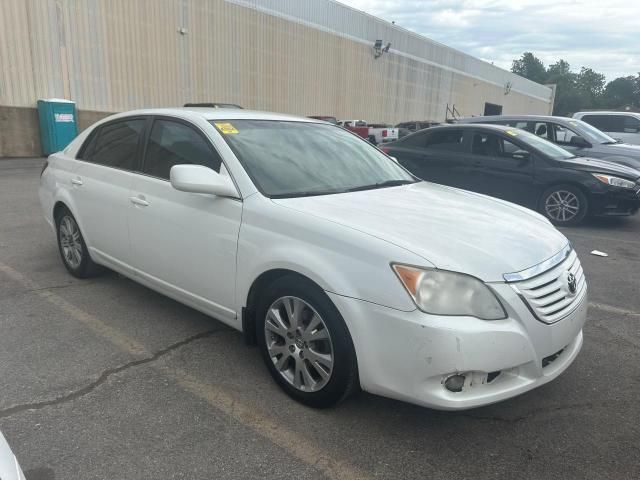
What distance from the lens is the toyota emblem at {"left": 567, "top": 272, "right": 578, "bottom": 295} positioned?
110 inches

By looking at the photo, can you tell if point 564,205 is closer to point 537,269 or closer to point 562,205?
point 562,205

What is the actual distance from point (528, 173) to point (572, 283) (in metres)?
5.65

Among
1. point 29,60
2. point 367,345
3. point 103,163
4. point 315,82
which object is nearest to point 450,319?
point 367,345

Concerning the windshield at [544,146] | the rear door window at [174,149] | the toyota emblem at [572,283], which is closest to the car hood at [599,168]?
the windshield at [544,146]

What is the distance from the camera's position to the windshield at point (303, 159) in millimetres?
3256

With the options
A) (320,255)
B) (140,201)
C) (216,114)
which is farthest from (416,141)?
(320,255)

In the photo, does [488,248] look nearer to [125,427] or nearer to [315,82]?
[125,427]

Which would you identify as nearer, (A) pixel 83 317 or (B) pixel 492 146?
(A) pixel 83 317

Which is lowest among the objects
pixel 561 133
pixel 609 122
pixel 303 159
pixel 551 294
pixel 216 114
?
pixel 551 294

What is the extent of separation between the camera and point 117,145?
14.0 ft

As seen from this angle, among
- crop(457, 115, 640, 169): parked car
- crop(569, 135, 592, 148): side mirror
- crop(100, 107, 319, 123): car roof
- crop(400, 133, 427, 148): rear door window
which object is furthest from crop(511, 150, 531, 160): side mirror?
crop(100, 107, 319, 123): car roof

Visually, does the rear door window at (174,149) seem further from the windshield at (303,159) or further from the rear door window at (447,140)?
the rear door window at (447,140)

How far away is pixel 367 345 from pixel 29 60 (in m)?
15.7

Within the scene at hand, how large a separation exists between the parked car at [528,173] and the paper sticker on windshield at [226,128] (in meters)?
5.71
